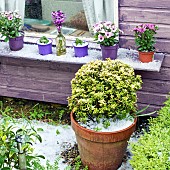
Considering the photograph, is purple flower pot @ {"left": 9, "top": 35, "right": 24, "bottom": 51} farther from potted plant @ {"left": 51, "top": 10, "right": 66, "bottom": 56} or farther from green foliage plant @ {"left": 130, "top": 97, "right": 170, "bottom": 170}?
green foliage plant @ {"left": 130, "top": 97, "right": 170, "bottom": 170}

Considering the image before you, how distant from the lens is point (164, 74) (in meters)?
3.80

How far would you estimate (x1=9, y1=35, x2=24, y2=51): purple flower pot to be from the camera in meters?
3.90

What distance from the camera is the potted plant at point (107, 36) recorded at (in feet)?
11.6

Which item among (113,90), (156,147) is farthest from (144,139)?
(113,90)

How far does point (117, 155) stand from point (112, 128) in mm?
256

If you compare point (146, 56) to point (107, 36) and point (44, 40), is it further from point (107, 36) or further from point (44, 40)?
point (44, 40)

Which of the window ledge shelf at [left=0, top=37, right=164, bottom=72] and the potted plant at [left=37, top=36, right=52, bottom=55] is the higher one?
the potted plant at [left=37, top=36, right=52, bottom=55]

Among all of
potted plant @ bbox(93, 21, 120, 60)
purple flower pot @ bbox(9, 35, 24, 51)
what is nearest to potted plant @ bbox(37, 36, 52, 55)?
purple flower pot @ bbox(9, 35, 24, 51)

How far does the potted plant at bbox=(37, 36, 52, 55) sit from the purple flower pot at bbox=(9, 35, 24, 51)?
173 mm

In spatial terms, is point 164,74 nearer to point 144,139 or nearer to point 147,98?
point 147,98

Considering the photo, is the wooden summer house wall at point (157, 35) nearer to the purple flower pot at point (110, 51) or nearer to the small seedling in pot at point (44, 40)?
the purple flower pot at point (110, 51)

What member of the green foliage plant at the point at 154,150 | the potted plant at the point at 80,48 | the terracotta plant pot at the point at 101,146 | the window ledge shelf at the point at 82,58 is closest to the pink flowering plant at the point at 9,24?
the window ledge shelf at the point at 82,58

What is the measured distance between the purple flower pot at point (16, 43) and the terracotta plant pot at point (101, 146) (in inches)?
39.4

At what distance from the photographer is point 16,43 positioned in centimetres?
391
